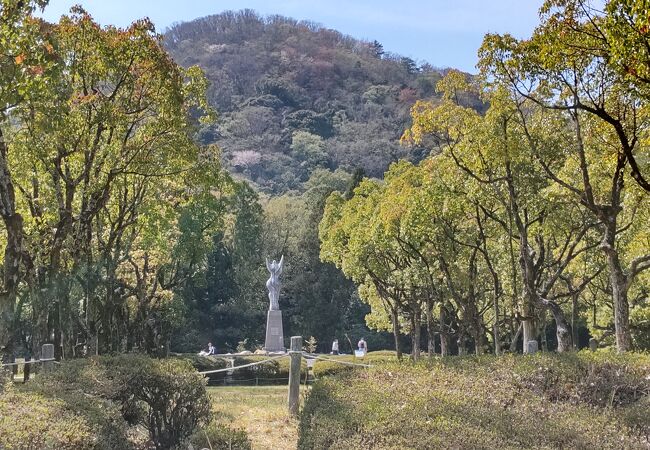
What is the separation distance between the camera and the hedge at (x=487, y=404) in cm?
420

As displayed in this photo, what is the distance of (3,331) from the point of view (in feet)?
29.9

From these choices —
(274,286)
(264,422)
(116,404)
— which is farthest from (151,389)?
(274,286)

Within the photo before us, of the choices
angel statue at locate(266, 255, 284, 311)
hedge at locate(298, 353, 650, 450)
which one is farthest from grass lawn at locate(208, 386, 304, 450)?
angel statue at locate(266, 255, 284, 311)

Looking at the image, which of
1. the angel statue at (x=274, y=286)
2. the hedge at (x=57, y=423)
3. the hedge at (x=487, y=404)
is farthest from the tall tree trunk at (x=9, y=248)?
the angel statue at (x=274, y=286)

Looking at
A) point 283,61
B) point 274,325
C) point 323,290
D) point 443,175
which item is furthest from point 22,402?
point 283,61

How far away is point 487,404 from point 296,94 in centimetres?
11399

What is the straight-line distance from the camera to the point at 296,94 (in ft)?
382

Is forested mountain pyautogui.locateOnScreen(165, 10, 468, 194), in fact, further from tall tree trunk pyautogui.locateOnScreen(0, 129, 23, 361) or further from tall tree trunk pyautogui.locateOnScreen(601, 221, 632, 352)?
tall tree trunk pyautogui.locateOnScreen(0, 129, 23, 361)

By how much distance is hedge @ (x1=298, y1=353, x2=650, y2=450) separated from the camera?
4.20 meters

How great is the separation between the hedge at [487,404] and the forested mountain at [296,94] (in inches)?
2475

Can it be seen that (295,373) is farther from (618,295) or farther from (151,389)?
(618,295)

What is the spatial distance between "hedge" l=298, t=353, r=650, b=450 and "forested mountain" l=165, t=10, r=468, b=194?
62855 mm

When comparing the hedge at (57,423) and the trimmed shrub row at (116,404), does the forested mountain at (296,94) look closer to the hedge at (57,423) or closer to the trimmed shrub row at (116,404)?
the trimmed shrub row at (116,404)

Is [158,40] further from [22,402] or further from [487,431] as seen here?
[487,431]
